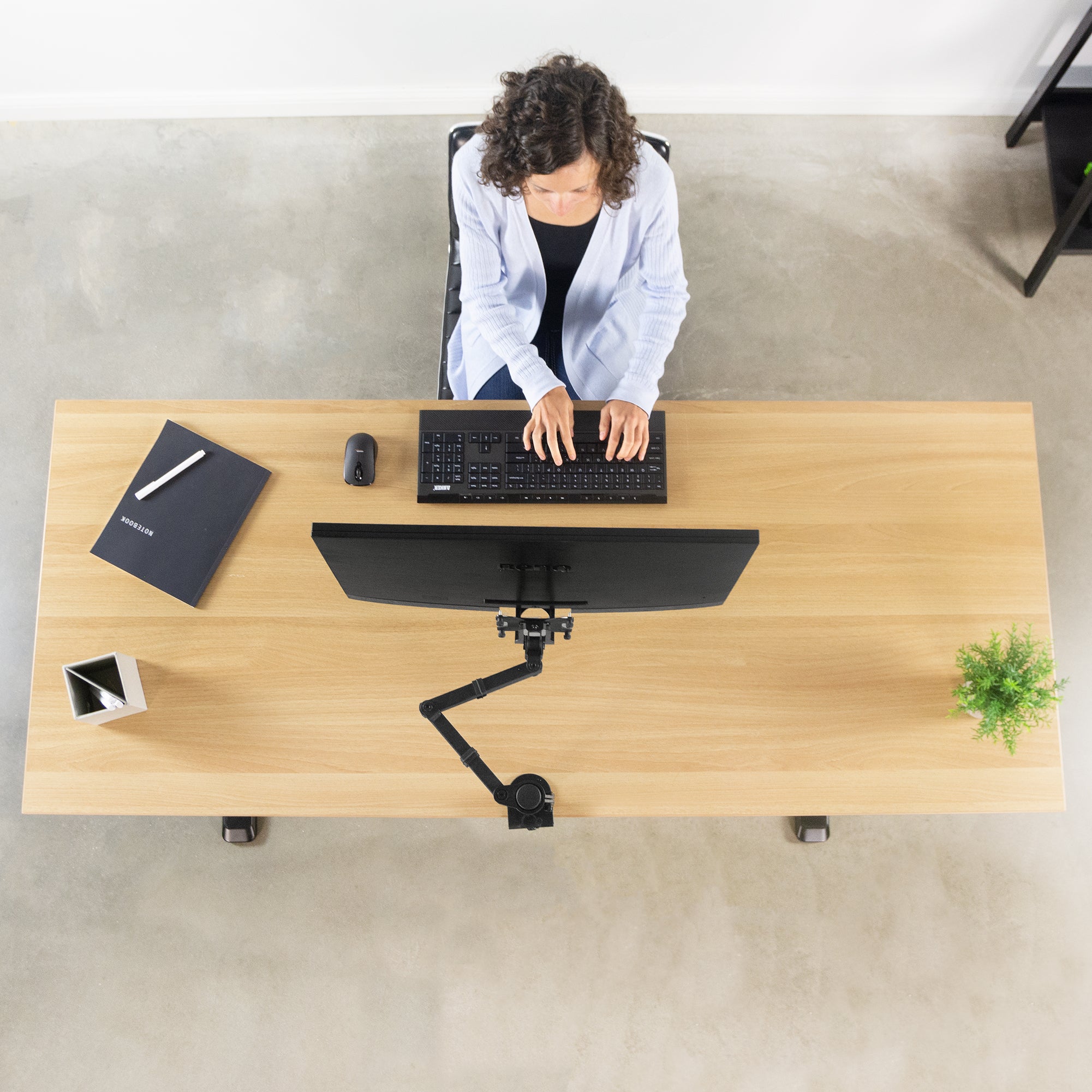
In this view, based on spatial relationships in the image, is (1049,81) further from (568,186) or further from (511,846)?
(511,846)

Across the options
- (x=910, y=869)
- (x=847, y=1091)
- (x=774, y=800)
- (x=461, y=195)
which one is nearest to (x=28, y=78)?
(x=461, y=195)

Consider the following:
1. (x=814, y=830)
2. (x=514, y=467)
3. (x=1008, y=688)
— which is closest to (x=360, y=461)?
(x=514, y=467)

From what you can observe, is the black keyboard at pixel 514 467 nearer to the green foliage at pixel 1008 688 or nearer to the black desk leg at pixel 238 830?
the green foliage at pixel 1008 688

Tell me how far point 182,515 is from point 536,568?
731 millimetres

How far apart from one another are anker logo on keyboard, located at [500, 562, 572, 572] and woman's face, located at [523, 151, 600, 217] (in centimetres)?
69

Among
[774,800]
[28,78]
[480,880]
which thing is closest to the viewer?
[774,800]

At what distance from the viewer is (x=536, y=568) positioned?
976 mm

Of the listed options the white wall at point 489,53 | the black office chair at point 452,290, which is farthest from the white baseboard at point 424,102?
the black office chair at point 452,290

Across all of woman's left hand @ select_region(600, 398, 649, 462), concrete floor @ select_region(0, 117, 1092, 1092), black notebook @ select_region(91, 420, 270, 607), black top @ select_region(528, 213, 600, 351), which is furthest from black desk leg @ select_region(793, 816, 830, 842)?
black notebook @ select_region(91, 420, 270, 607)

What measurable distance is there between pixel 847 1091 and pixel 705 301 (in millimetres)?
2244

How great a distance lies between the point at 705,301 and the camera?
2266 mm

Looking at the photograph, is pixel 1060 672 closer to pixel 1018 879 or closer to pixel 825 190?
pixel 1018 879

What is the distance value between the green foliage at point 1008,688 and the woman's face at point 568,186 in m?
1.02

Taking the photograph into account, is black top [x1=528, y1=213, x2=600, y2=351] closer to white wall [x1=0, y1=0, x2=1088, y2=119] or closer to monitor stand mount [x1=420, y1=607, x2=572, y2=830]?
Result: monitor stand mount [x1=420, y1=607, x2=572, y2=830]
